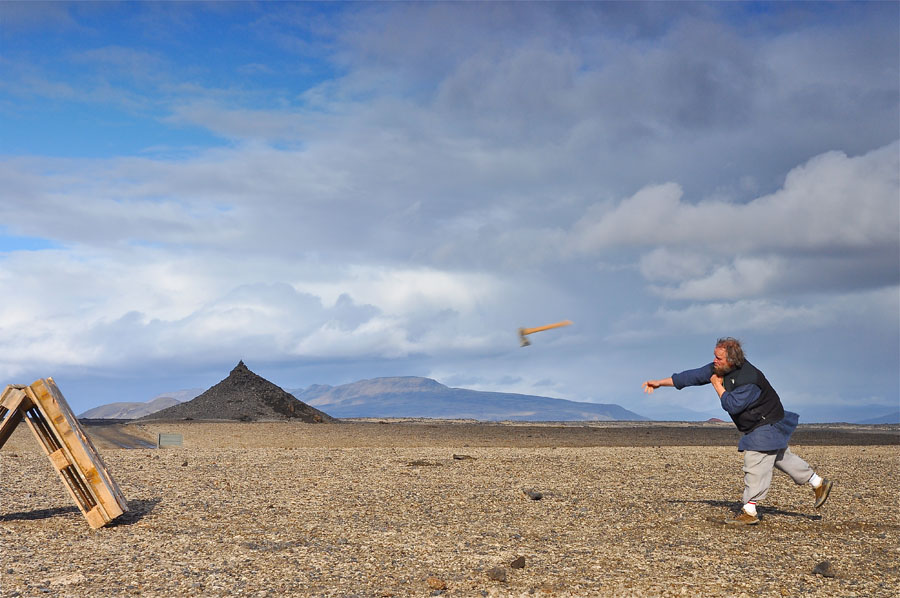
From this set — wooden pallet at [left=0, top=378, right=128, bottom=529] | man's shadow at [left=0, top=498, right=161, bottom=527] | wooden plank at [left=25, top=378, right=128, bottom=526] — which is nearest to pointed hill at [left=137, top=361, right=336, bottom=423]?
man's shadow at [left=0, top=498, right=161, bottom=527]

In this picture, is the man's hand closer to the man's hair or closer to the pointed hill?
the man's hair

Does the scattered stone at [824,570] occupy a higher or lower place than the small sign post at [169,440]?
lower

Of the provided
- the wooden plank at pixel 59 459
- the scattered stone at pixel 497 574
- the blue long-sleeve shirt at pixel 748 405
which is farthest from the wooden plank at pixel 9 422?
the blue long-sleeve shirt at pixel 748 405

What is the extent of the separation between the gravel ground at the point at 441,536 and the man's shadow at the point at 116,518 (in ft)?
0.15

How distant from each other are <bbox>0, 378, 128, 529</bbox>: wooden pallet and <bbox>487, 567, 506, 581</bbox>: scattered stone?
603 cm

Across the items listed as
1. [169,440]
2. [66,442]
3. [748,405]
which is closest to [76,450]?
[66,442]

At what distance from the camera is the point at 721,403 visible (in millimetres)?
12328

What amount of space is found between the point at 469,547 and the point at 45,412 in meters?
6.63

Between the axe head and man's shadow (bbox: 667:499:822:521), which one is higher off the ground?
the axe head

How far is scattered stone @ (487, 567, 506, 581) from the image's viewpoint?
30.4 feet

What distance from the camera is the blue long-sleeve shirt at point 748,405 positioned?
12148 mm

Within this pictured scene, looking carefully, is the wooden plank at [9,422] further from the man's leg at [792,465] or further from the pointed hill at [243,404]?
the pointed hill at [243,404]

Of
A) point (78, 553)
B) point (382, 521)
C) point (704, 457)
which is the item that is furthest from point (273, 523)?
point (704, 457)

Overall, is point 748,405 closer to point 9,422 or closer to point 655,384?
point 655,384
